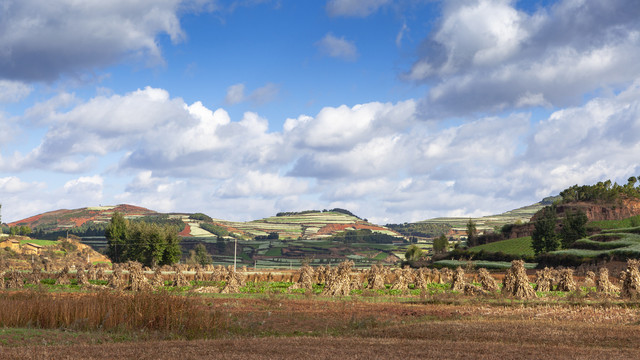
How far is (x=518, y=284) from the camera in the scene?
120 feet

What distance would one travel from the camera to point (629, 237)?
89500 millimetres

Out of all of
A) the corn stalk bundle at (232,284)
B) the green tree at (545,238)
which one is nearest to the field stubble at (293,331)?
the corn stalk bundle at (232,284)

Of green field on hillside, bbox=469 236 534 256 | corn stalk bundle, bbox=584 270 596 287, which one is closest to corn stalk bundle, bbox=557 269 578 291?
corn stalk bundle, bbox=584 270 596 287

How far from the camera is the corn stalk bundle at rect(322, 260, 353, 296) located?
131ft

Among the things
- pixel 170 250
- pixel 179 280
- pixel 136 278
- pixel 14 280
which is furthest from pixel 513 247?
pixel 14 280

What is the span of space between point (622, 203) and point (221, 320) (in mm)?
137941

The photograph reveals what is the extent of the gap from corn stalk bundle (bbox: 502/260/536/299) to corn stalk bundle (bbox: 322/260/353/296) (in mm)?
10472

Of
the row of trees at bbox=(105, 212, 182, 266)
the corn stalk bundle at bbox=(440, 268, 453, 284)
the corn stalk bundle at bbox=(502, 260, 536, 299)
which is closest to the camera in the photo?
the corn stalk bundle at bbox=(502, 260, 536, 299)

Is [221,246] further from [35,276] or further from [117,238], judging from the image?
[35,276]

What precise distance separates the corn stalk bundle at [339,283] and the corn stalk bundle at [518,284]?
1047 centimetres

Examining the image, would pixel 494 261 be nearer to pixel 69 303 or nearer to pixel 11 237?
pixel 69 303

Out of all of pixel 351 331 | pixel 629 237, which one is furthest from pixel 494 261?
pixel 351 331

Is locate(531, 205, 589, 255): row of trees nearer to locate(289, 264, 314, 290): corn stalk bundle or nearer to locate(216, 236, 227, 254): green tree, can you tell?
locate(289, 264, 314, 290): corn stalk bundle

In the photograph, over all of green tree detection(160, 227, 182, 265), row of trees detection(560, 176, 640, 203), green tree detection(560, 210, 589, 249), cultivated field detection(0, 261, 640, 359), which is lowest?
cultivated field detection(0, 261, 640, 359)
